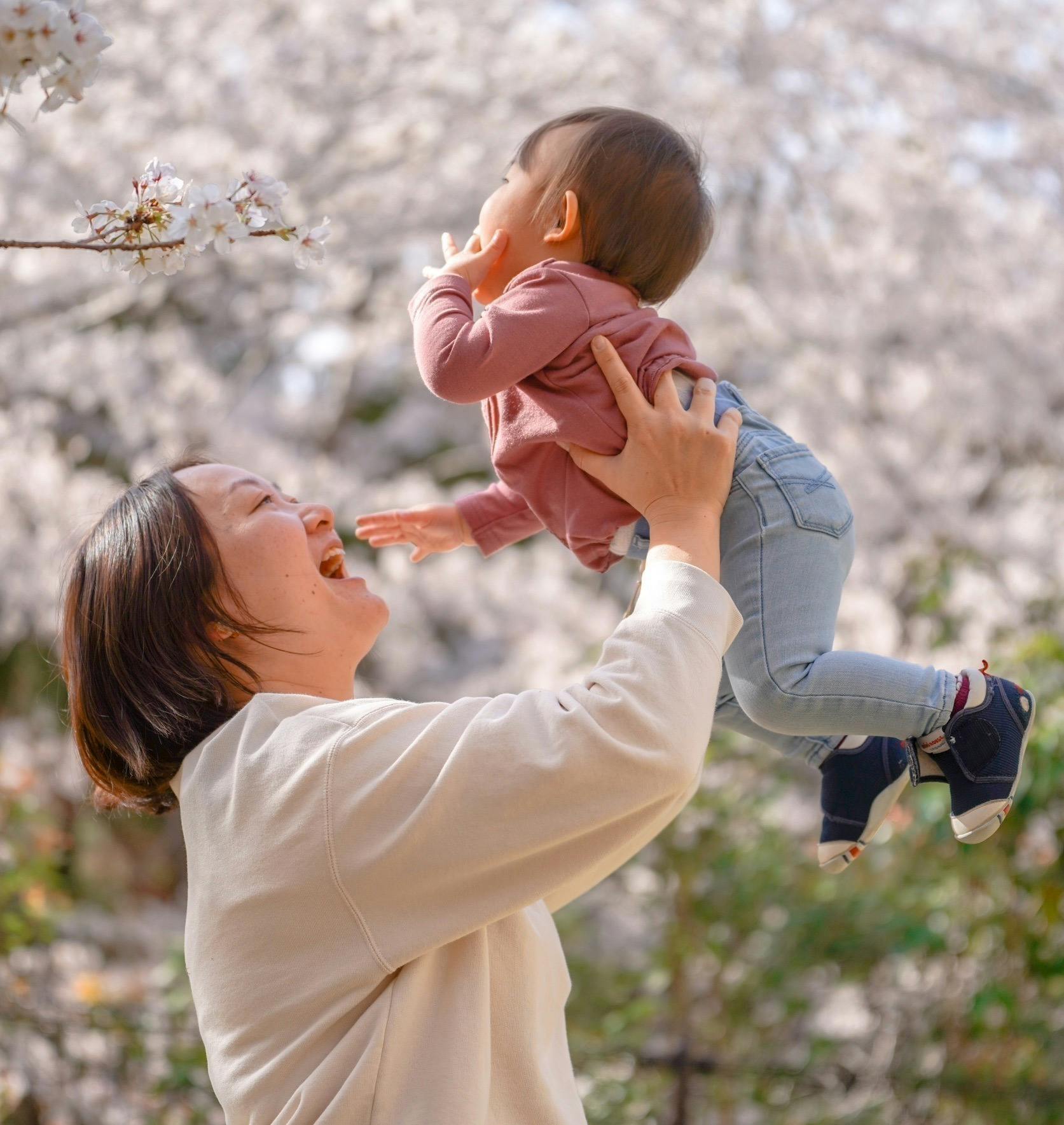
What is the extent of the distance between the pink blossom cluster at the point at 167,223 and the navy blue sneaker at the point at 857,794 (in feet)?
2.83

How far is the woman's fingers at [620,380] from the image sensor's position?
137cm

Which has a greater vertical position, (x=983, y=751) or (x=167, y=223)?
(x=167, y=223)

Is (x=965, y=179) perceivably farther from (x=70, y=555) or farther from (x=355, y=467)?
(x=70, y=555)

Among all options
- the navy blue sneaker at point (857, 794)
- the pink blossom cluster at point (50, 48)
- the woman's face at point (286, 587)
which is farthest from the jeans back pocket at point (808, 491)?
the pink blossom cluster at point (50, 48)

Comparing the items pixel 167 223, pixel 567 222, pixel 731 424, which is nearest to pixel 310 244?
pixel 167 223

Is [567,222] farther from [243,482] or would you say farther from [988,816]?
[988,816]

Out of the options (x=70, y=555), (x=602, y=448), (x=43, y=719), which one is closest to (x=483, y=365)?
(x=602, y=448)

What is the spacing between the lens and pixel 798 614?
1375 millimetres

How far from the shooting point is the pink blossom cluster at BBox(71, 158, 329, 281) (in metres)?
1.24

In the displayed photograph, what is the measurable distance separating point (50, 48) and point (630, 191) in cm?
67

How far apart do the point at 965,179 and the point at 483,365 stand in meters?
3.79

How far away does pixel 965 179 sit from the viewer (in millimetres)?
4574

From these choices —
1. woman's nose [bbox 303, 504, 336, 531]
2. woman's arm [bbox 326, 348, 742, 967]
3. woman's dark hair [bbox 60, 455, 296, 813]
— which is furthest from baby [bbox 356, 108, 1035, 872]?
woman's dark hair [bbox 60, 455, 296, 813]

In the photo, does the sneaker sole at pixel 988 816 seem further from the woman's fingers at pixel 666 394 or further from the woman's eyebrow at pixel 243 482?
the woman's eyebrow at pixel 243 482
